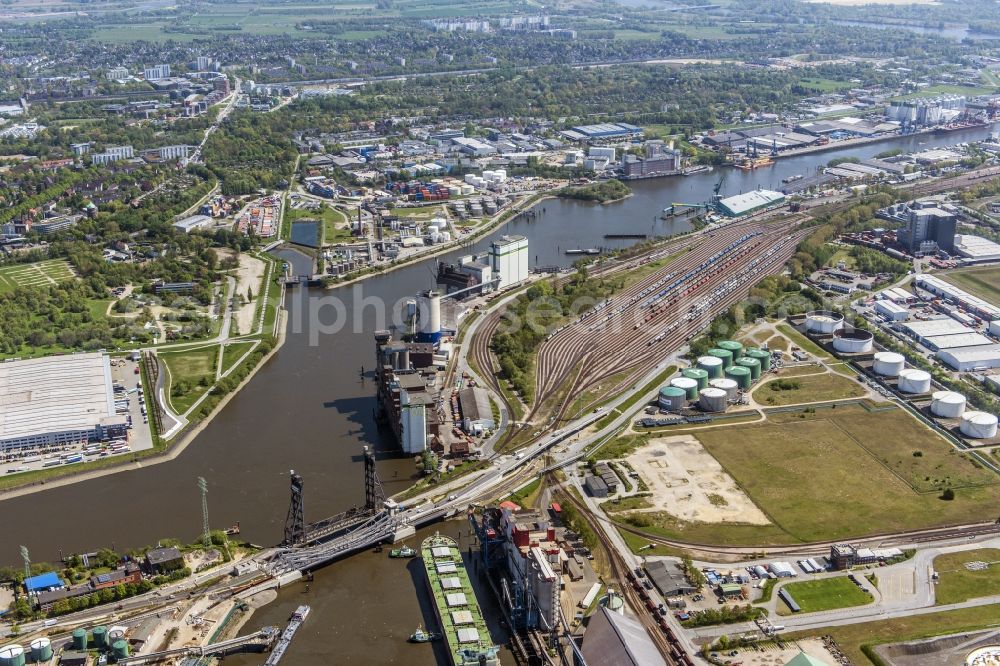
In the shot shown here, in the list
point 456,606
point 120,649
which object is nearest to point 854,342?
point 456,606

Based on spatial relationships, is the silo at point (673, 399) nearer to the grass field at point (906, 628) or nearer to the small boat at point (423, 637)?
the grass field at point (906, 628)

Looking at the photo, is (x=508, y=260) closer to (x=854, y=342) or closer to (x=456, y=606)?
(x=854, y=342)

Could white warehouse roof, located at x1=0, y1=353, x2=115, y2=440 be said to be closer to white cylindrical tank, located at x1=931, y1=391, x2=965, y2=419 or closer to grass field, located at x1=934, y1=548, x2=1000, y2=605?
grass field, located at x1=934, y1=548, x2=1000, y2=605

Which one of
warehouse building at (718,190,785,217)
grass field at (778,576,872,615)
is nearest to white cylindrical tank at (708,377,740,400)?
grass field at (778,576,872,615)

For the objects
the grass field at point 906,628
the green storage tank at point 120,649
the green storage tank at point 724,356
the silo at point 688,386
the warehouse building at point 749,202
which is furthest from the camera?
the warehouse building at point 749,202

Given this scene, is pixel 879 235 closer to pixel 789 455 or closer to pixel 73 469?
pixel 789 455

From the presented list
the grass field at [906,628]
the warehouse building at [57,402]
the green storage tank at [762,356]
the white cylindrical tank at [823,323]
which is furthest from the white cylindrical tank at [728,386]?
the warehouse building at [57,402]

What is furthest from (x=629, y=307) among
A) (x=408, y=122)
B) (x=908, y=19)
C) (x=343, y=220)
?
(x=908, y=19)
